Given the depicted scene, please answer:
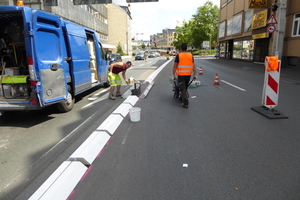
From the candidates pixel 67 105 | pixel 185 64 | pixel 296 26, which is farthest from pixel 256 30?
pixel 67 105

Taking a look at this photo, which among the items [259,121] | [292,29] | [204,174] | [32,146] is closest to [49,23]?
[32,146]

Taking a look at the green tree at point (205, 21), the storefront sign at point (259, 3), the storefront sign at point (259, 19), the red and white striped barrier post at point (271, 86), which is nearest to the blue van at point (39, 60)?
the red and white striped barrier post at point (271, 86)

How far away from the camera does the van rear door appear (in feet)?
17.4

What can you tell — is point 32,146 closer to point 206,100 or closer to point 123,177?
point 123,177

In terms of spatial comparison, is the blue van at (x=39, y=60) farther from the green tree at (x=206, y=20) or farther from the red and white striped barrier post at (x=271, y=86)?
the green tree at (x=206, y=20)

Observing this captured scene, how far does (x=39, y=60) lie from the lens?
17.4ft

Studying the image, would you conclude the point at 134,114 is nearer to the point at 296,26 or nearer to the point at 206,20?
the point at 296,26

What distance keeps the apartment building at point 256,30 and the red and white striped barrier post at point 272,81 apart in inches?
216

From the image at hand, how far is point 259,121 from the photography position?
5500 mm

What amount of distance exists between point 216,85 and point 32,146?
8.82 meters

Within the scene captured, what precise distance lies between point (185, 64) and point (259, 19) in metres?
22.2

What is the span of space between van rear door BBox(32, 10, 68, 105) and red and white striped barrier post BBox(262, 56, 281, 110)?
17.7ft

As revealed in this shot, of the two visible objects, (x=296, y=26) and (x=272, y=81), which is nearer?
(x=272, y=81)

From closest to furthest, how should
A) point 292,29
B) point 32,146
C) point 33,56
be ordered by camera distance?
1. point 32,146
2. point 33,56
3. point 292,29
